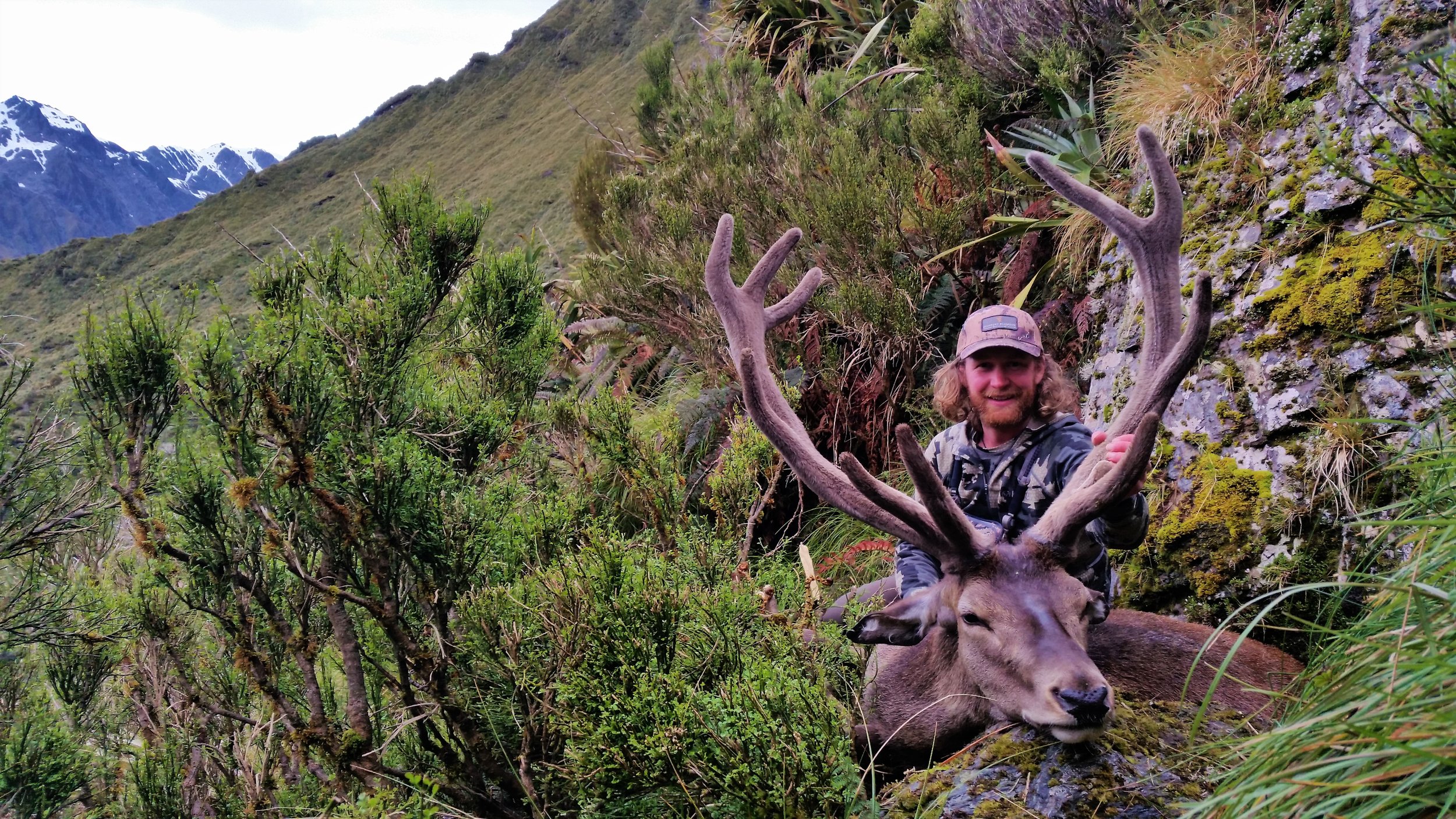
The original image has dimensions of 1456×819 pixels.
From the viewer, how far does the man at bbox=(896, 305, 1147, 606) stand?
3.11 metres

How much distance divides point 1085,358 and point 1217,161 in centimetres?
123

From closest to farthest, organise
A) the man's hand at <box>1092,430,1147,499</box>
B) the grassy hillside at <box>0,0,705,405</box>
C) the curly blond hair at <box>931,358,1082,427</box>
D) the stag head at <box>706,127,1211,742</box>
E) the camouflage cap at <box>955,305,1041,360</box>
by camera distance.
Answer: the stag head at <box>706,127,1211,742</box>
the man's hand at <box>1092,430,1147,499</box>
the camouflage cap at <box>955,305,1041,360</box>
the curly blond hair at <box>931,358,1082,427</box>
the grassy hillside at <box>0,0,705,405</box>

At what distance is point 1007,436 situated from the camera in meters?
3.35

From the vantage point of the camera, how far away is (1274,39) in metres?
4.33

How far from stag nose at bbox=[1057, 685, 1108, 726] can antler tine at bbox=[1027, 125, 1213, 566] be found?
58 centimetres

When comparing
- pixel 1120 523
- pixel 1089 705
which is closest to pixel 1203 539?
pixel 1120 523

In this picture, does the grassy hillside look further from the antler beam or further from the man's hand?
the man's hand

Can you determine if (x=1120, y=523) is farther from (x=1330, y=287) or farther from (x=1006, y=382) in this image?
(x=1330, y=287)

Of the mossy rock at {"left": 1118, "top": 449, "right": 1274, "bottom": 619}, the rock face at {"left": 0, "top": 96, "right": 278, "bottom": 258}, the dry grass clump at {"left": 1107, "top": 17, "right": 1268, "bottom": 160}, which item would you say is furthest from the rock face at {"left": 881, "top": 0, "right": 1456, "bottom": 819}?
the rock face at {"left": 0, "top": 96, "right": 278, "bottom": 258}

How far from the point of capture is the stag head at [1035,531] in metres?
2.16

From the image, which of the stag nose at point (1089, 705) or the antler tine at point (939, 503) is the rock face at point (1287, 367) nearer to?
the stag nose at point (1089, 705)

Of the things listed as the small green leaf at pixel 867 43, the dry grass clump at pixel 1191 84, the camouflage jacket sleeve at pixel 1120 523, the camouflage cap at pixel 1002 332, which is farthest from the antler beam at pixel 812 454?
the small green leaf at pixel 867 43

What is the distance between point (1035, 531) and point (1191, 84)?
3.50 meters

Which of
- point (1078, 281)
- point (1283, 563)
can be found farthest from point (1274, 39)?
point (1283, 563)
